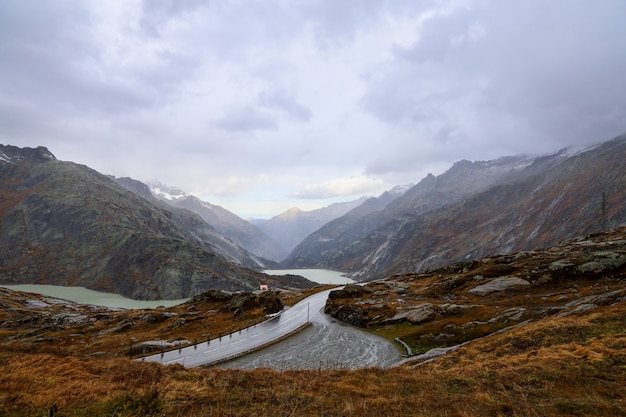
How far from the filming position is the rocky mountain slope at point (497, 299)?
37.4 m

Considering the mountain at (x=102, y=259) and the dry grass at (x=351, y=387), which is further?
the mountain at (x=102, y=259)

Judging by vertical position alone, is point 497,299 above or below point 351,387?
below

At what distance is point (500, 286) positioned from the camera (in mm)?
53438

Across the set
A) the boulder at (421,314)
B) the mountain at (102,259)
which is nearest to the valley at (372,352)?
the boulder at (421,314)

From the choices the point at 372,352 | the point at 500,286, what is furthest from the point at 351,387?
the point at 500,286

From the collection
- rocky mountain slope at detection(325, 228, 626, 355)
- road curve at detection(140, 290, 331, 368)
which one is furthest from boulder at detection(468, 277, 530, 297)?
road curve at detection(140, 290, 331, 368)

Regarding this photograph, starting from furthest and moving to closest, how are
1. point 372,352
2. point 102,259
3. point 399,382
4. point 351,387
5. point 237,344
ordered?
point 102,259 → point 237,344 → point 372,352 → point 399,382 → point 351,387

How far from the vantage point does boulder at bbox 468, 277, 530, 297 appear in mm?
51188

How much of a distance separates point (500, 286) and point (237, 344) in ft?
137

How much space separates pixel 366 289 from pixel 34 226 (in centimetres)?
20794

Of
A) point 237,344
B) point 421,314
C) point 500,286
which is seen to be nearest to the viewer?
point 237,344

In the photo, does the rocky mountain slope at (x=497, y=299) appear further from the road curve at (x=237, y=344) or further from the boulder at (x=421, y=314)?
the road curve at (x=237, y=344)

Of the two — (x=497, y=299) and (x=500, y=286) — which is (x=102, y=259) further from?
(x=497, y=299)

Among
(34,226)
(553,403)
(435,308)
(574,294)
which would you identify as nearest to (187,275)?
(34,226)
